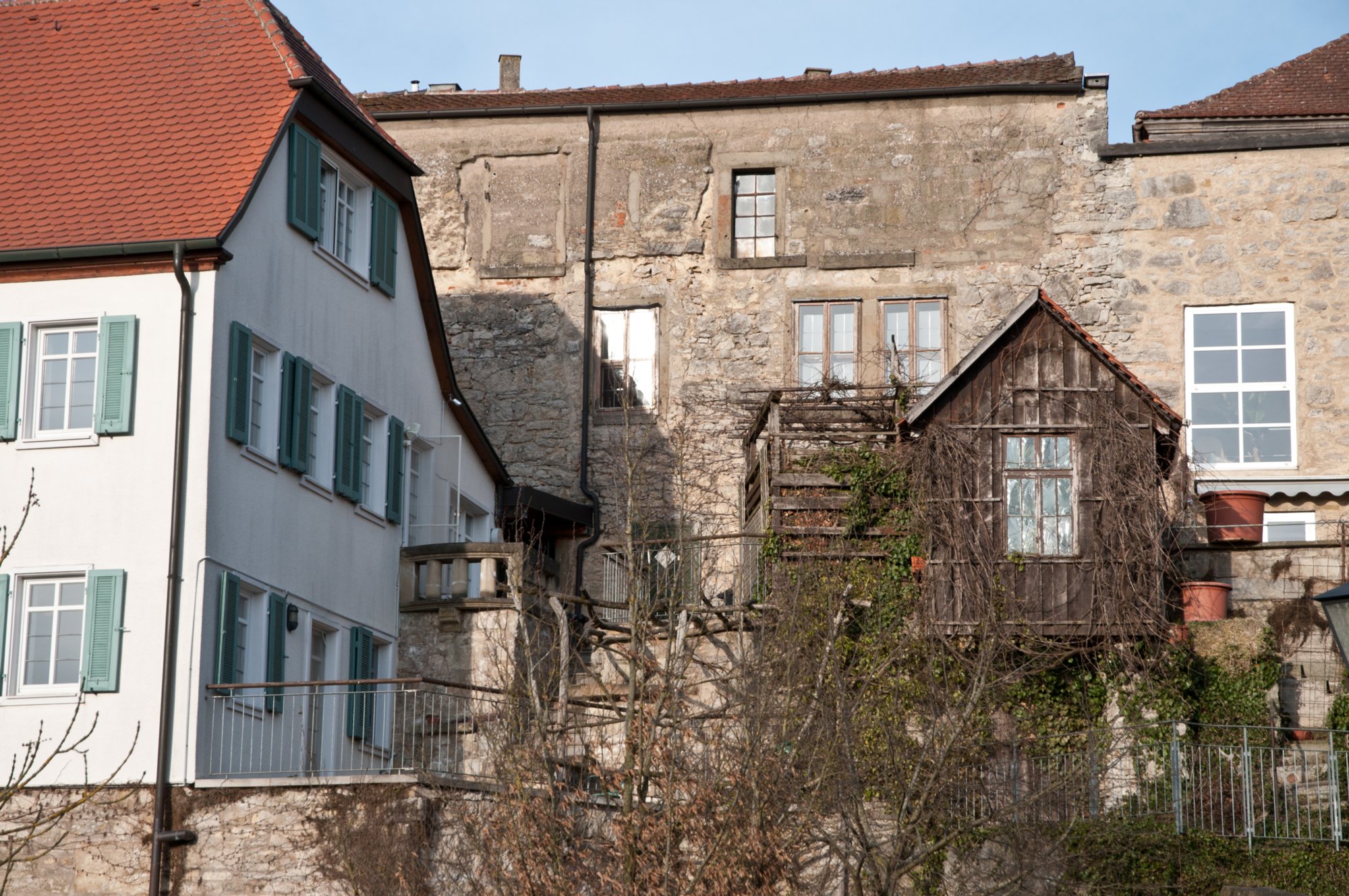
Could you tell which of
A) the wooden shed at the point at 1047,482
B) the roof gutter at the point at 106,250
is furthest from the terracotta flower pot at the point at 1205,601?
the roof gutter at the point at 106,250

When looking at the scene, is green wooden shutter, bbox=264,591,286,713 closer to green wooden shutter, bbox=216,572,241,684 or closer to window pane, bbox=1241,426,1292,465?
green wooden shutter, bbox=216,572,241,684

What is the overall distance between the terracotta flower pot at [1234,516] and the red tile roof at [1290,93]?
6446mm

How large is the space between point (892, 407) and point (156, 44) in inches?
370

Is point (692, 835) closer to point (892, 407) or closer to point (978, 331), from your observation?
point (892, 407)

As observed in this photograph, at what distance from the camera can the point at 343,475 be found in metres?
19.8

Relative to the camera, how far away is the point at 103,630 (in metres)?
16.6

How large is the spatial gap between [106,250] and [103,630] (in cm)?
351

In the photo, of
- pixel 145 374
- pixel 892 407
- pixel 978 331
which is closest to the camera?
pixel 145 374

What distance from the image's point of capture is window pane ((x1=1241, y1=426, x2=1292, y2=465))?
2420 centimetres

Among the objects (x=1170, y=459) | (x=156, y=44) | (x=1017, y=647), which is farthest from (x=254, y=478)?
(x=1170, y=459)

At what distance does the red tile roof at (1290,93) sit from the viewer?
25.5 meters

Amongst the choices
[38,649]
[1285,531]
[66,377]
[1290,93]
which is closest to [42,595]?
[38,649]

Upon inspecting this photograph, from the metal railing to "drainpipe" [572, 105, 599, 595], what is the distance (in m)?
0.39

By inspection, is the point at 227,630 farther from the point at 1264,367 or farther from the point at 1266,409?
the point at 1264,367
